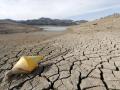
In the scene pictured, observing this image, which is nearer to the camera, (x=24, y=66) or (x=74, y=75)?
(x=74, y=75)

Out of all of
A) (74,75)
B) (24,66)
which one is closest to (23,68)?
(24,66)

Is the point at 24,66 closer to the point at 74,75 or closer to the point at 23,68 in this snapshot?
the point at 23,68

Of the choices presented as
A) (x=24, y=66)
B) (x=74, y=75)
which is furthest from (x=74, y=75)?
(x=24, y=66)

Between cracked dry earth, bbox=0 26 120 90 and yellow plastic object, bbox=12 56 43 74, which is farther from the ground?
yellow plastic object, bbox=12 56 43 74

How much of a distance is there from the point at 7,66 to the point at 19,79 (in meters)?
0.91

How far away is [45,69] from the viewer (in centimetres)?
336

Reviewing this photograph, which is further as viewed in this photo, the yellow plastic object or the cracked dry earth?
the yellow plastic object

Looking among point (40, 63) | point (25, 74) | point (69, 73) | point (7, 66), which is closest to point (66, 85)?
point (69, 73)

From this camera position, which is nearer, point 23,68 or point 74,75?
point 74,75

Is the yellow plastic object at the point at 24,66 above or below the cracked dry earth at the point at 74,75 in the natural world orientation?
above

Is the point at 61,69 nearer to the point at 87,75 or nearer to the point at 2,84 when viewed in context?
the point at 87,75

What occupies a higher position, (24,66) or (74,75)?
(24,66)

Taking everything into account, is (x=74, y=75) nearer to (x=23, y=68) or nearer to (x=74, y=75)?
(x=74, y=75)

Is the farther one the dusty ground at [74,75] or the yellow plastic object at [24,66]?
the yellow plastic object at [24,66]
